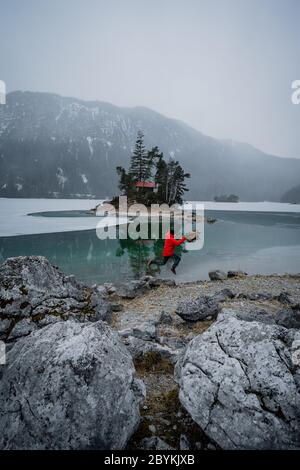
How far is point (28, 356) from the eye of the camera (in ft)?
13.9

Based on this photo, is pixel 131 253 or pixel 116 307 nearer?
pixel 116 307

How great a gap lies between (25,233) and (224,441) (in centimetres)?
3928

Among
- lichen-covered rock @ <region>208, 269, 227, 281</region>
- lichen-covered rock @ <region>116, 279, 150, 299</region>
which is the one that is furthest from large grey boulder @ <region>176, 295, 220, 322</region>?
lichen-covered rock @ <region>208, 269, 227, 281</region>

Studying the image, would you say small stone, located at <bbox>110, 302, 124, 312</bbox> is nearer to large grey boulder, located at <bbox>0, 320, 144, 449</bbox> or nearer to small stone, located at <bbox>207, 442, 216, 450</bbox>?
large grey boulder, located at <bbox>0, 320, 144, 449</bbox>

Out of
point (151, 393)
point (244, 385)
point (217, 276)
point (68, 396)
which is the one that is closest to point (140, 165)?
point (217, 276)

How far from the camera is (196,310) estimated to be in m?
10.5

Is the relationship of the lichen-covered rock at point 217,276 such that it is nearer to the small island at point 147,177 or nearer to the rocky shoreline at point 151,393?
the rocky shoreline at point 151,393

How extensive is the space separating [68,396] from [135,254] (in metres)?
25.7

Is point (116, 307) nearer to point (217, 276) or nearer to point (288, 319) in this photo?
point (288, 319)

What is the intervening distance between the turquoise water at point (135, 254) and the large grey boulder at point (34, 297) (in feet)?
35.1

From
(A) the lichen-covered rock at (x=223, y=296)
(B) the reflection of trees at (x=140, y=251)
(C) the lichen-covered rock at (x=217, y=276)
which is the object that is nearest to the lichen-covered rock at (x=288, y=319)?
(A) the lichen-covered rock at (x=223, y=296)

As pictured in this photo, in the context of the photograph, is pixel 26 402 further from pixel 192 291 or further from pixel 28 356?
pixel 192 291
